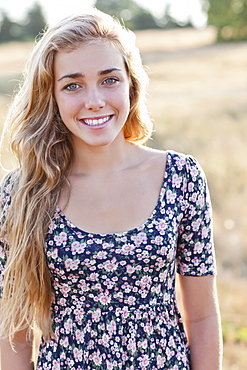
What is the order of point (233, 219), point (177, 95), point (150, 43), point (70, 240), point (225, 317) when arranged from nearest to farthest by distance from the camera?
point (70, 240)
point (225, 317)
point (233, 219)
point (177, 95)
point (150, 43)

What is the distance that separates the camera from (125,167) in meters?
2.16

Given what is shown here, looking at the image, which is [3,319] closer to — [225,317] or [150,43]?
[225,317]

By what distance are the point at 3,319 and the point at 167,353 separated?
52 cm

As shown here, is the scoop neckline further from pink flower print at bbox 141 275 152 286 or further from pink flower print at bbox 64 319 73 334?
pink flower print at bbox 64 319 73 334

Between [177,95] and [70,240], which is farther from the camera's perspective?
[177,95]

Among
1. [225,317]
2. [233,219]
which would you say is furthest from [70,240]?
[233,219]

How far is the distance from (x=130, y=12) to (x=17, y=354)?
37063mm

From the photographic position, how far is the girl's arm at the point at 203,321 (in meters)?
2.09

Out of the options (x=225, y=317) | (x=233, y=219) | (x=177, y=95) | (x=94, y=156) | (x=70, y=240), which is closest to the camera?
(x=70, y=240)

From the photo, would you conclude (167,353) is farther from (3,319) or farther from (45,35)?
(45,35)

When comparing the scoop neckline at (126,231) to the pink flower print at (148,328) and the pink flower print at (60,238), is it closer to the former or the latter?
the pink flower print at (60,238)

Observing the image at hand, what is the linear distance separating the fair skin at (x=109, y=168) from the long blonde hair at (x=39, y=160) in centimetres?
4

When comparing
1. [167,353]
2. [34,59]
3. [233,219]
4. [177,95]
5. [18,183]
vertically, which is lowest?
[167,353]

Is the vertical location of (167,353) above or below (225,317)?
below
